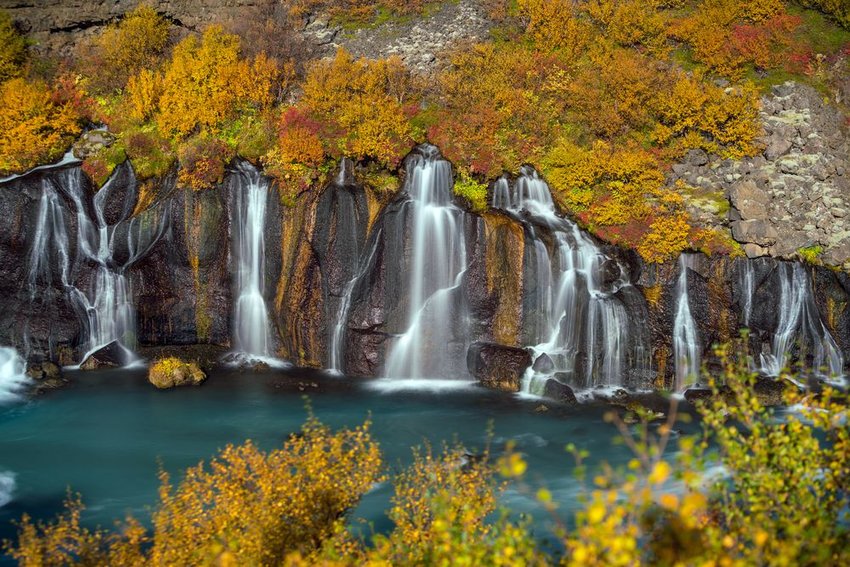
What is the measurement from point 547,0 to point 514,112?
461 inches

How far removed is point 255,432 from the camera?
2598 centimetres

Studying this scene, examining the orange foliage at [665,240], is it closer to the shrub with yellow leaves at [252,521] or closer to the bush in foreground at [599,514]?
the bush in foreground at [599,514]

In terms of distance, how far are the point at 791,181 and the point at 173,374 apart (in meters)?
30.1

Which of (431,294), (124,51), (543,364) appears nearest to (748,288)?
(543,364)

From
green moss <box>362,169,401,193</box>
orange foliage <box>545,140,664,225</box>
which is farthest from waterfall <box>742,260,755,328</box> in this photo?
green moss <box>362,169,401,193</box>

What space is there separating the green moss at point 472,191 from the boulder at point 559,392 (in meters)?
9.01

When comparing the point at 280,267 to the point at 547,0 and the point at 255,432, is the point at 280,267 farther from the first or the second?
the point at 547,0

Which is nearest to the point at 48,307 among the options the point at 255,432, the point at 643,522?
the point at 255,432

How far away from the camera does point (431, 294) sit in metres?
31.7

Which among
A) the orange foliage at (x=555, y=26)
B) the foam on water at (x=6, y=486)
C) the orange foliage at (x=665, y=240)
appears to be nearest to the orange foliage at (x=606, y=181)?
the orange foliage at (x=665, y=240)

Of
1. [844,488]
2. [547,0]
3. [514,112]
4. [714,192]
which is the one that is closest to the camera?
[844,488]

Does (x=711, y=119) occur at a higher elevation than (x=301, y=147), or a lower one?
higher

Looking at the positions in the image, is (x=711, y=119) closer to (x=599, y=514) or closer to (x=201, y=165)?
(x=201, y=165)

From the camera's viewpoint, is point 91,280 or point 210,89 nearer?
point 91,280
